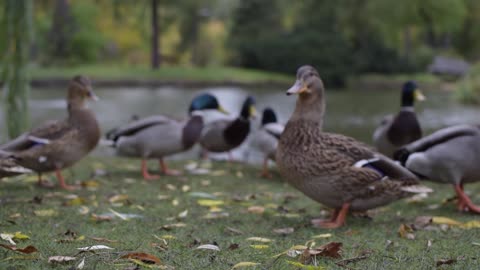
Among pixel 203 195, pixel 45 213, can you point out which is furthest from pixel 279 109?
pixel 45 213

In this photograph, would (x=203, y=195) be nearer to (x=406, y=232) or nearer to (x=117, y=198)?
(x=117, y=198)

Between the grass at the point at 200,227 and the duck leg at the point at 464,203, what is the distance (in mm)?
76

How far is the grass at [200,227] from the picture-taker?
2910 mm

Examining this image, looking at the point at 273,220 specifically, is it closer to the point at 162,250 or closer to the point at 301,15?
the point at 162,250

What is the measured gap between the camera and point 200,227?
3.91 metres

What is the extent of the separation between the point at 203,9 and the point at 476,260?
34244 mm

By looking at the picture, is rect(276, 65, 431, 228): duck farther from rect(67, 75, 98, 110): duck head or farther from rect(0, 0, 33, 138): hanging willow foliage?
rect(0, 0, 33, 138): hanging willow foliage

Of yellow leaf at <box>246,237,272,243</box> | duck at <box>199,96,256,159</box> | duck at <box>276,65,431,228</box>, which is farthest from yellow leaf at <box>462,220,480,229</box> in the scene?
duck at <box>199,96,256,159</box>

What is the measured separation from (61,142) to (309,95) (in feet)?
7.43

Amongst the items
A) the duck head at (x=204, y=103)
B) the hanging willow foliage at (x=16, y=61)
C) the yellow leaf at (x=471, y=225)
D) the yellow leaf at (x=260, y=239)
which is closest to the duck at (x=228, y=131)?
the duck head at (x=204, y=103)

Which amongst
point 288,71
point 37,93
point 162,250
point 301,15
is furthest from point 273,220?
point 301,15

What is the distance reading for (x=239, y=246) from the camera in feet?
10.8

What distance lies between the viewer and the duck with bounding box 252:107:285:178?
6859mm

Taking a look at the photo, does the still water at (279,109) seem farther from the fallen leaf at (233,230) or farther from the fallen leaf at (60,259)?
the fallen leaf at (60,259)
